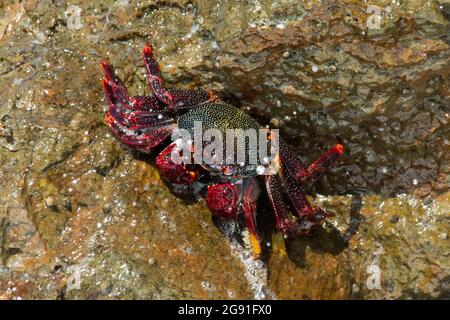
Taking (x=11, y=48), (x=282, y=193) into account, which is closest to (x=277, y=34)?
(x=282, y=193)

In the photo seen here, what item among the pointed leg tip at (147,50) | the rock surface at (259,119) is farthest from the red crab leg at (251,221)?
the pointed leg tip at (147,50)

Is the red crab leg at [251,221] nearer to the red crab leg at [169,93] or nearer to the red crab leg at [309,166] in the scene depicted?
the red crab leg at [309,166]

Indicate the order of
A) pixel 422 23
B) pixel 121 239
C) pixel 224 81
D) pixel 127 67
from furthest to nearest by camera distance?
pixel 127 67, pixel 224 81, pixel 121 239, pixel 422 23

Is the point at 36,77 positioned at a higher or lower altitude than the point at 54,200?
higher

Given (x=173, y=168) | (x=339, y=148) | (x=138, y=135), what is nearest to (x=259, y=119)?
(x=339, y=148)

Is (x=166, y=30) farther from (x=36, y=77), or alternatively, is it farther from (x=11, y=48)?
(x=11, y=48)

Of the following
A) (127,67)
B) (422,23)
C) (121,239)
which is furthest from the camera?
(127,67)
